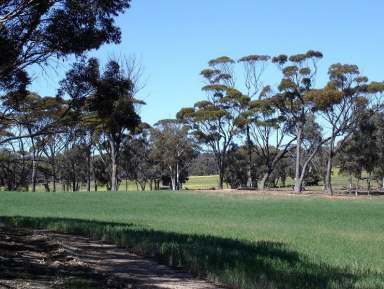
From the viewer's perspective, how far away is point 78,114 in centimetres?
1364

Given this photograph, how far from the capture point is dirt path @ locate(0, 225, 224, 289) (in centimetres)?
Answer: 853

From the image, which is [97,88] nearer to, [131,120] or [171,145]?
[131,120]

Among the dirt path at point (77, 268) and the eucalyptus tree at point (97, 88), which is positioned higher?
the eucalyptus tree at point (97, 88)

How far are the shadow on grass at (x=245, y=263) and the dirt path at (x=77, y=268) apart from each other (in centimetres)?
37

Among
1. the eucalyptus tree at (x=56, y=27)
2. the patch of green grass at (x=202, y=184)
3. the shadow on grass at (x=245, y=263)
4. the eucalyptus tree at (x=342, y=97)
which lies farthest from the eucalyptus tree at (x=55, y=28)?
the patch of green grass at (x=202, y=184)

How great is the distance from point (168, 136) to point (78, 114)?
7324cm

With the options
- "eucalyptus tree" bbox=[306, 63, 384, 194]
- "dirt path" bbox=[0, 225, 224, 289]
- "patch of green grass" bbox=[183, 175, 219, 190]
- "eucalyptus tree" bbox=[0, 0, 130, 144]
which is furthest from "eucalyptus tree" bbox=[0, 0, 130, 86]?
"patch of green grass" bbox=[183, 175, 219, 190]

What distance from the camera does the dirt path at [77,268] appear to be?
336 inches

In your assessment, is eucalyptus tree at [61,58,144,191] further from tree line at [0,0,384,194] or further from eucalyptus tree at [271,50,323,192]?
eucalyptus tree at [271,50,323,192]

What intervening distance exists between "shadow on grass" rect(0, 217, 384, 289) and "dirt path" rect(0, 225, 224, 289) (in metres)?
0.37

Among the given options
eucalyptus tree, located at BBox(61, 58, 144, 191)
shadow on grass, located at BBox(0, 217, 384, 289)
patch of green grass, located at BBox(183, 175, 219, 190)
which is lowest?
shadow on grass, located at BBox(0, 217, 384, 289)

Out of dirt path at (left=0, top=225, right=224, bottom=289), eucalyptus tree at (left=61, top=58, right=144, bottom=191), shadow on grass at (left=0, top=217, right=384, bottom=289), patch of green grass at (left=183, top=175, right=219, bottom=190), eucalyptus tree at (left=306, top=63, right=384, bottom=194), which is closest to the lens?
dirt path at (left=0, top=225, right=224, bottom=289)

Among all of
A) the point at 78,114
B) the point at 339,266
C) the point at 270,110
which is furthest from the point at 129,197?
the point at 339,266

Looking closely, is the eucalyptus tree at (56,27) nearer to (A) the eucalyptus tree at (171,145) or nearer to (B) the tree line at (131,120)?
(B) the tree line at (131,120)
